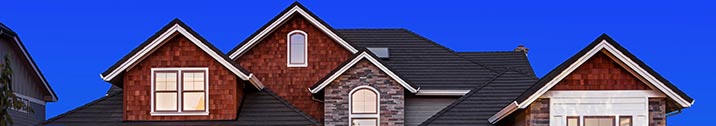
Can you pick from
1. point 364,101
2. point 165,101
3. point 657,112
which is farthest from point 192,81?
point 657,112

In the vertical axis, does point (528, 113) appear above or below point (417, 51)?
below

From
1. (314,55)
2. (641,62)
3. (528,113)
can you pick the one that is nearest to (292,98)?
(314,55)

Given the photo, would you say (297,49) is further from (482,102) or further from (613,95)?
(613,95)

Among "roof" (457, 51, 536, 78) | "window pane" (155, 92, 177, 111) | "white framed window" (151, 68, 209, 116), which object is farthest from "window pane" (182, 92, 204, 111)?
"roof" (457, 51, 536, 78)

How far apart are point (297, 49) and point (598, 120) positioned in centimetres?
1122

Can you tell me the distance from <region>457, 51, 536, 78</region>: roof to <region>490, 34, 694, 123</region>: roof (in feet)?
31.7

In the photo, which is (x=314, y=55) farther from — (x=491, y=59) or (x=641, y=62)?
(x=641, y=62)

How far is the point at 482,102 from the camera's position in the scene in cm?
3219

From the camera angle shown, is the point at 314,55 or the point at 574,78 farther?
the point at 314,55

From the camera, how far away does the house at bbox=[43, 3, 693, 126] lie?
28.0 m

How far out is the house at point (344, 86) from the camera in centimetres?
2798

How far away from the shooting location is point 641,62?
27.3m

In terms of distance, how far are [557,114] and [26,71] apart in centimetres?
2000

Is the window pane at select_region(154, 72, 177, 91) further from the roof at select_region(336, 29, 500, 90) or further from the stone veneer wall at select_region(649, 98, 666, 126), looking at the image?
the stone veneer wall at select_region(649, 98, 666, 126)
